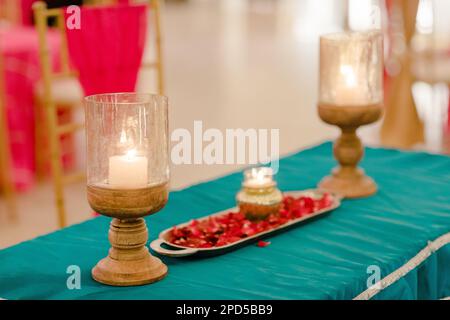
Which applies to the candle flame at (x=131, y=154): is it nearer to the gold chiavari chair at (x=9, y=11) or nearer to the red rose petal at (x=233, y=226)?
the red rose petal at (x=233, y=226)

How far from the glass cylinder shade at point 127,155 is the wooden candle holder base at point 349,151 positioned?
0.59 m

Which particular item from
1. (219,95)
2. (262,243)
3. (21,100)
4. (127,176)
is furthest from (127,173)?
(219,95)

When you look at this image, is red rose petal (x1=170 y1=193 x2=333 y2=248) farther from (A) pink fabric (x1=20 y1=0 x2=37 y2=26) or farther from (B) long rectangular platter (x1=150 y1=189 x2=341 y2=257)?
(A) pink fabric (x1=20 y1=0 x2=37 y2=26)

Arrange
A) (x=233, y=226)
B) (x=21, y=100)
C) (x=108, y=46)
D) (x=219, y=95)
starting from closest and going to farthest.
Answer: (x=233, y=226), (x=108, y=46), (x=21, y=100), (x=219, y=95)

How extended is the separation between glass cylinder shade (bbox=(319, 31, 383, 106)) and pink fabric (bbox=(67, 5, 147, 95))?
706 millimetres

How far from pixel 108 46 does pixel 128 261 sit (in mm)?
1114

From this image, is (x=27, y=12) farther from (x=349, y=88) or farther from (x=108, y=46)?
(x=349, y=88)

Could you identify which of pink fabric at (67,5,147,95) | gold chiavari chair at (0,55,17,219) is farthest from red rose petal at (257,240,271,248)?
gold chiavari chair at (0,55,17,219)

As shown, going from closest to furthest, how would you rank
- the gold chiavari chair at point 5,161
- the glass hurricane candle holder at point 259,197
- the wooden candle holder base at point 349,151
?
the glass hurricane candle holder at point 259,197 < the wooden candle holder base at point 349,151 < the gold chiavari chair at point 5,161

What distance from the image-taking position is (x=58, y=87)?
4.12 metres

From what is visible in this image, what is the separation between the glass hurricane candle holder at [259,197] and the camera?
176cm

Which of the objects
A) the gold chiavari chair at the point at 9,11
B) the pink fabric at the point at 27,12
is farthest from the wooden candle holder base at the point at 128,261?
the pink fabric at the point at 27,12

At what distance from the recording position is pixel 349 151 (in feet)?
6.71

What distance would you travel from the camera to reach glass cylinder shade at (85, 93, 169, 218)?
4.81ft
